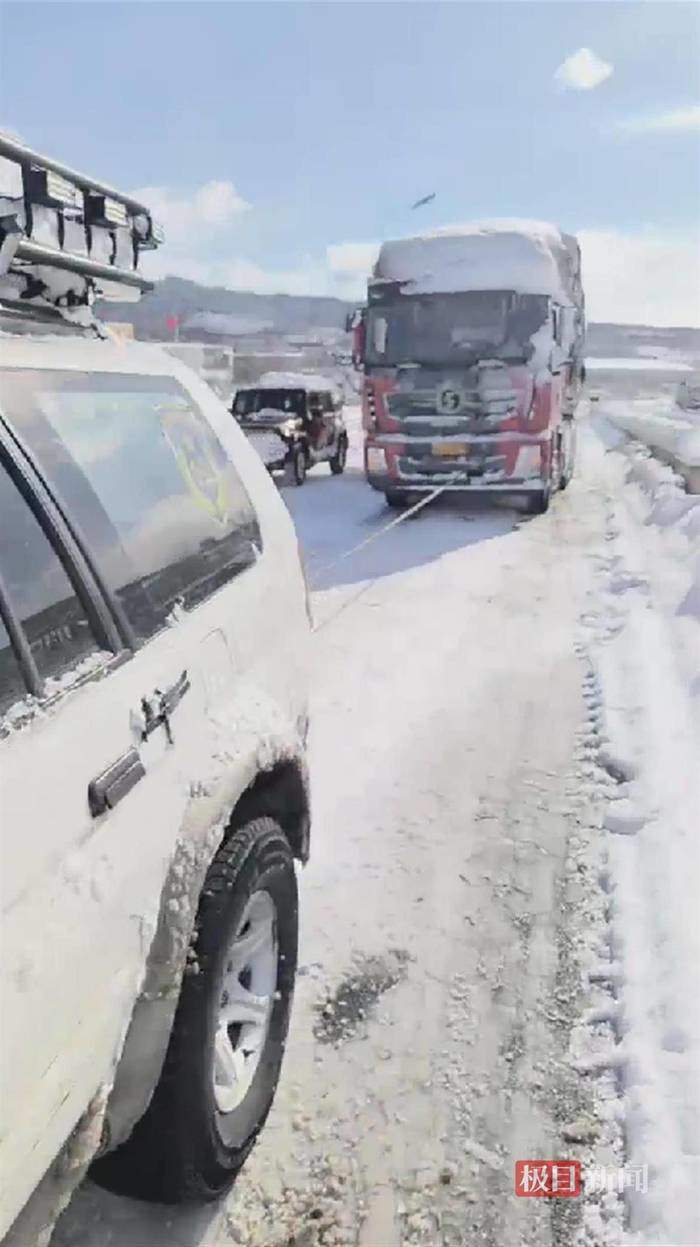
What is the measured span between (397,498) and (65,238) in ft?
41.0

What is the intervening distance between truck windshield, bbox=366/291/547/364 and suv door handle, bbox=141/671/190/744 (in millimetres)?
12142

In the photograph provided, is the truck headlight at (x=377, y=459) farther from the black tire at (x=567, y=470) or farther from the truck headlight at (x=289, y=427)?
the truck headlight at (x=289, y=427)

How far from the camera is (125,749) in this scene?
6.66ft

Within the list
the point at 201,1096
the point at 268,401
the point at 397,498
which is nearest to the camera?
the point at 201,1096

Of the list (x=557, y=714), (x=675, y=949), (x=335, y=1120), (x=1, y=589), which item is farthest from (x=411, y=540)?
(x=1, y=589)

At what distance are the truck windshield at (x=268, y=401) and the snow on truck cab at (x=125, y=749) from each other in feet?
52.4

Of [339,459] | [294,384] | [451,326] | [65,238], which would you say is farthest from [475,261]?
[65,238]

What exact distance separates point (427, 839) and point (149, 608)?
2.61 m

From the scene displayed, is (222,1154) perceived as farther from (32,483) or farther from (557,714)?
(557,714)

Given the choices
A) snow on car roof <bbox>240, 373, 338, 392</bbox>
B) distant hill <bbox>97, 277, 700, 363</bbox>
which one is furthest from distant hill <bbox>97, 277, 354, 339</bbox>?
snow on car roof <bbox>240, 373, 338, 392</bbox>

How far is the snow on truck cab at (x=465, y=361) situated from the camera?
13562 millimetres

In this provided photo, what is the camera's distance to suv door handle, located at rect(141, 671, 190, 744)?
215 centimetres

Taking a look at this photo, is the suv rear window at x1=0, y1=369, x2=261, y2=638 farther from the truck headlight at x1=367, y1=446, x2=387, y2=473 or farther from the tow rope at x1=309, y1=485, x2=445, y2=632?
the truck headlight at x1=367, y1=446, x2=387, y2=473

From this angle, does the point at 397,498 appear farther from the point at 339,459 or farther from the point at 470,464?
the point at 339,459
